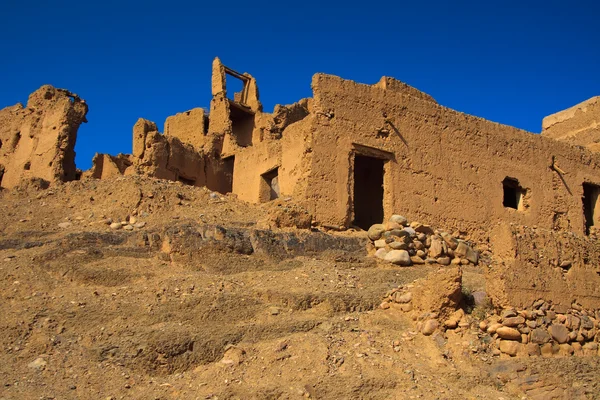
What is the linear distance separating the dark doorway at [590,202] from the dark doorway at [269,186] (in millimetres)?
8399

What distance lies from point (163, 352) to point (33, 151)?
12440 mm

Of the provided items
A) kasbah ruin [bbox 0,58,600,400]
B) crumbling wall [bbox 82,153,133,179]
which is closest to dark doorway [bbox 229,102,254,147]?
crumbling wall [bbox 82,153,133,179]

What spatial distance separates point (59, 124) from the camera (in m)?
17.9

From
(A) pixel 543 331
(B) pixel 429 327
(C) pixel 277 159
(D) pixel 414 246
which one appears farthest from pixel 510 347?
(C) pixel 277 159

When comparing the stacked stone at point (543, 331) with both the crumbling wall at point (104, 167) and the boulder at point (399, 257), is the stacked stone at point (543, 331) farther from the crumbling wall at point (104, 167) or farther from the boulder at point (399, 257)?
the crumbling wall at point (104, 167)

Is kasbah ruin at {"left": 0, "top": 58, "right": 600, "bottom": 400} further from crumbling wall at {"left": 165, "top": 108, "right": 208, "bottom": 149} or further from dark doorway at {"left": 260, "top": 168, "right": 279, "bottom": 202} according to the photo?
crumbling wall at {"left": 165, "top": 108, "right": 208, "bottom": 149}

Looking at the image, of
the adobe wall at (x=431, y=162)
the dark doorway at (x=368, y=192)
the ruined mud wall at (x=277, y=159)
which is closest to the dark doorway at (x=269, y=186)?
the ruined mud wall at (x=277, y=159)

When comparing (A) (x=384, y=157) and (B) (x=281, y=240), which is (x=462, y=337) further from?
(A) (x=384, y=157)

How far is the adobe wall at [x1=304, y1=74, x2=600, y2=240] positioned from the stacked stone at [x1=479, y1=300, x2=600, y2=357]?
197 inches

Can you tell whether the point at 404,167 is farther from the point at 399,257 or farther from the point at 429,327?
the point at 429,327

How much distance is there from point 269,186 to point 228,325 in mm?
7999

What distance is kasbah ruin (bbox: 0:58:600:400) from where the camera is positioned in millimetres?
7578

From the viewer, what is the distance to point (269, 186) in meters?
16.2

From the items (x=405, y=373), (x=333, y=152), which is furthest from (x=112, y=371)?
(x=333, y=152)
